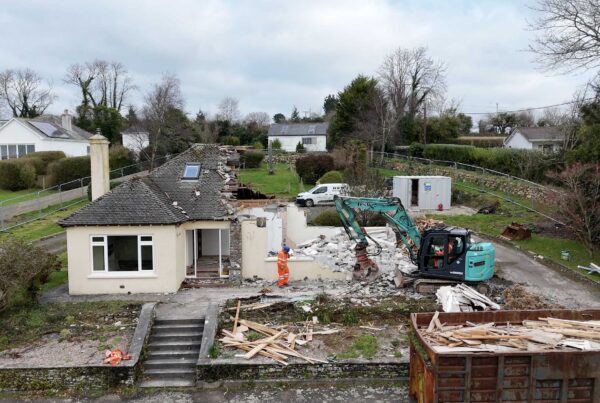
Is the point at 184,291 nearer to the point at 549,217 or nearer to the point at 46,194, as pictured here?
the point at 549,217

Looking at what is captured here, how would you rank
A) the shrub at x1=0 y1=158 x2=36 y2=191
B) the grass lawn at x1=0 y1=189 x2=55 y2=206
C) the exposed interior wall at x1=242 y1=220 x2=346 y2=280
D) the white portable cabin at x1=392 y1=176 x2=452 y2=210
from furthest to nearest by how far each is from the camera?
1. the shrub at x1=0 y1=158 x2=36 y2=191
2. the grass lawn at x1=0 y1=189 x2=55 y2=206
3. the white portable cabin at x1=392 y1=176 x2=452 y2=210
4. the exposed interior wall at x1=242 y1=220 x2=346 y2=280

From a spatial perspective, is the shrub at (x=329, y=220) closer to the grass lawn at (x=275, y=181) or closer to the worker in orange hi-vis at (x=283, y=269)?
the grass lawn at (x=275, y=181)

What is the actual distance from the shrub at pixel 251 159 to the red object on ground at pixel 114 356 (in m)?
37.4

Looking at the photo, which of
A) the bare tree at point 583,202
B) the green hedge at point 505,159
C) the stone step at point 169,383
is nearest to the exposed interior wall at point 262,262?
the stone step at point 169,383

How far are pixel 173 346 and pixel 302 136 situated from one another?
5015 centimetres

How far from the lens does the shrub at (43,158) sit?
40094 millimetres

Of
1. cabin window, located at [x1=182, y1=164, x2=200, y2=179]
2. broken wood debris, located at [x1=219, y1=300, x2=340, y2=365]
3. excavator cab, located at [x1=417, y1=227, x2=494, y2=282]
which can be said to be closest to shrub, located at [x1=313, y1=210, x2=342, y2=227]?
cabin window, located at [x1=182, y1=164, x2=200, y2=179]

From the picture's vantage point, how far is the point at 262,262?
62.8ft

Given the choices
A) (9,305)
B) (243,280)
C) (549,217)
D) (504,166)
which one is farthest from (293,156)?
(9,305)

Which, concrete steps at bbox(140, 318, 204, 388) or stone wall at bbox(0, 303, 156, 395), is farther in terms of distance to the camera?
concrete steps at bbox(140, 318, 204, 388)

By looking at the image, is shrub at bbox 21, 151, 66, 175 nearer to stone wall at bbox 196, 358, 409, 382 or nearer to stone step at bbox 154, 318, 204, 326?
stone step at bbox 154, 318, 204, 326

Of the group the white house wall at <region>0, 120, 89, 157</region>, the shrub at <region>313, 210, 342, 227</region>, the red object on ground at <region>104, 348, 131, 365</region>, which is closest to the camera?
the red object on ground at <region>104, 348, 131, 365</region>

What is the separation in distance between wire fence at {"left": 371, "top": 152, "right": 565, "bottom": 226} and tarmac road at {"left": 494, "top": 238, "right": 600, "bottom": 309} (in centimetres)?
329

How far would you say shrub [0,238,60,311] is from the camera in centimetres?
1421
